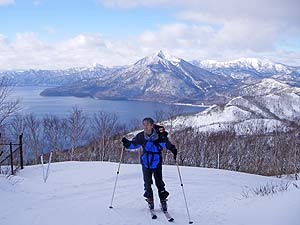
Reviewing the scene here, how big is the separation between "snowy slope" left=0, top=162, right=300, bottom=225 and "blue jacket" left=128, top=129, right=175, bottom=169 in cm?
113

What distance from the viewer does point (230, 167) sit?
131 feet

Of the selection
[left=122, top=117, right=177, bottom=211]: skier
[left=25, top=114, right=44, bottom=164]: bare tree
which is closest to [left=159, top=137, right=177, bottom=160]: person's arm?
[left=122, top=117, right=177, bottom=211]: skier

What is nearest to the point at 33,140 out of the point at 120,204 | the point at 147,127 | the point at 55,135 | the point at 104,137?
the point at 55,135

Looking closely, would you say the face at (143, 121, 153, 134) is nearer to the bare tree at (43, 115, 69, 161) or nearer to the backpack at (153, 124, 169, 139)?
the backpack at (153, 124, 169, 139)

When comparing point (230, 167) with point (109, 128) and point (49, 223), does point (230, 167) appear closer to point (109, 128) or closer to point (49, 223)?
point (109, 128)

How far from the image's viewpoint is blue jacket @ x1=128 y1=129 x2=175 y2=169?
6972 millimetres

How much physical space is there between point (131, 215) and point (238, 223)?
2173 mm

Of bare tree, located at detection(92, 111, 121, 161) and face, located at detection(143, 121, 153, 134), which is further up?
face, located at detection(143, 121, 153, 134)

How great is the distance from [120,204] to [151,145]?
1.83 m

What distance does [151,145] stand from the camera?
7004 millimetres

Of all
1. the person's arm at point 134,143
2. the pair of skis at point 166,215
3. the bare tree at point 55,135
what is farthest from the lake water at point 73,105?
the pair of skis at point 166,215

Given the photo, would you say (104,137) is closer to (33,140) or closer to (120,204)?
(33,140)

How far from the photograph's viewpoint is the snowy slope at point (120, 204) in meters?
6.55

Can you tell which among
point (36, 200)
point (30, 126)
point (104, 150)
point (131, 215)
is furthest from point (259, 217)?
Answer: point (30, 126)
